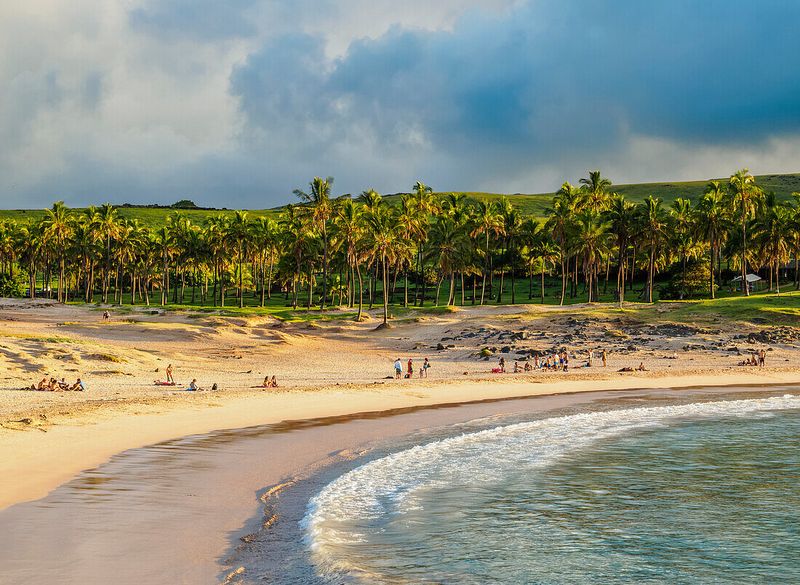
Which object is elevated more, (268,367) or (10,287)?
(10,287)

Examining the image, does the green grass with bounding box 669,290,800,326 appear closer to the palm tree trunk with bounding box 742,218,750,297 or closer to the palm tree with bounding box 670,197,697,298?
the palm tree trunk with bounding box 742,218,750,297

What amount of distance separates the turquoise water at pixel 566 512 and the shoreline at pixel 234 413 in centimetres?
685

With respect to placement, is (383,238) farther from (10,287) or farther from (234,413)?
(10,287)

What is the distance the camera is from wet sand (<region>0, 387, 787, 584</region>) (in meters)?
10.7

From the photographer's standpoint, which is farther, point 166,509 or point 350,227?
point 350,227

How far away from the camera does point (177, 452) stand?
67.3 ft

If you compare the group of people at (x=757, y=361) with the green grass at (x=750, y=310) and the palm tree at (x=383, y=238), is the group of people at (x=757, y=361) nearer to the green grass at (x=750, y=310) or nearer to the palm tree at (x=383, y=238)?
the green grass at (x=750, y=310)

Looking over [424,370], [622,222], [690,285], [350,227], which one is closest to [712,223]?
[690,285]

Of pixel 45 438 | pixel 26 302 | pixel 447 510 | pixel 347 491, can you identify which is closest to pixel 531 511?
pixel 447 510

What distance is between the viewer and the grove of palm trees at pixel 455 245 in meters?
94.3

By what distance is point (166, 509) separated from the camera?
46.2 ft

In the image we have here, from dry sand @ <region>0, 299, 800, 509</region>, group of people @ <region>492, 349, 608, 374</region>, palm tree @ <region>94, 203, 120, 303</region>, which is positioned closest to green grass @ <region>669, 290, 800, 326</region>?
dry sand @ <region>0, 299, 800, 509</region>

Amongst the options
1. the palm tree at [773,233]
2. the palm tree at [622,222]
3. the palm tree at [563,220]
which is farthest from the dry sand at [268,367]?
the palm tree at [773,233]

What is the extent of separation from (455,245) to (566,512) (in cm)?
8230
